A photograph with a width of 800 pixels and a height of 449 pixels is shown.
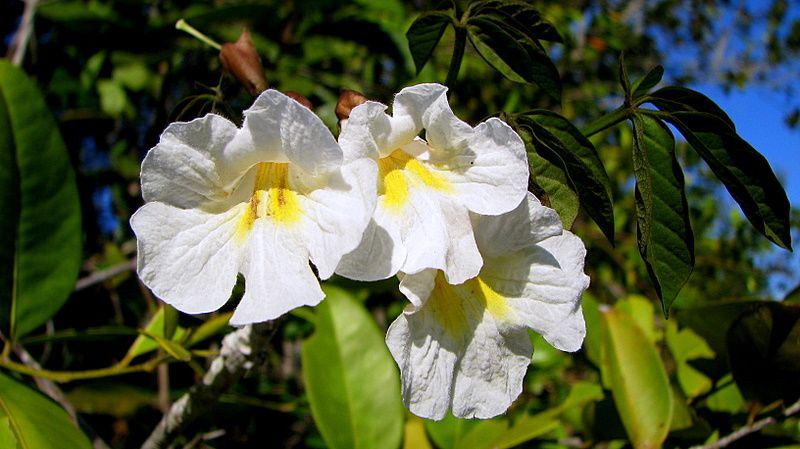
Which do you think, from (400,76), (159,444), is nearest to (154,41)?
(400,76)

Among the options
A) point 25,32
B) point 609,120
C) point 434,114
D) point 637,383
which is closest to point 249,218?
point 434,114

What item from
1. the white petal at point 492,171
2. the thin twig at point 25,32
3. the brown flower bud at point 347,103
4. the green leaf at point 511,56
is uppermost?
the green leaf at point 511,56

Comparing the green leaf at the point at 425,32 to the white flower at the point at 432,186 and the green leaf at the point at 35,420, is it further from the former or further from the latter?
the green leaf at the point at 35,420

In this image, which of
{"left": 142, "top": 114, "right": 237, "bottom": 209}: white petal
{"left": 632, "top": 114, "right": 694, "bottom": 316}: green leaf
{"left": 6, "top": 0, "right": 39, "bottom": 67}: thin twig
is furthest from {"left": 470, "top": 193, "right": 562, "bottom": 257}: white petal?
{"left": 6, "top": 0, "right": 39, "bottom": 67}: thin twig

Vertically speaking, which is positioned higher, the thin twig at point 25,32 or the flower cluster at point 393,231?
the flower cluster at point 393,231

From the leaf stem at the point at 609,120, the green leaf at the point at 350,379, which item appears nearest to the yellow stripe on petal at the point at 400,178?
the leaf stem at the point at 609,120

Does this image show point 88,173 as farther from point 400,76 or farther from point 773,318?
point 773,318

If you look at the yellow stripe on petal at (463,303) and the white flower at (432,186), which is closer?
the white flower at (432,186)

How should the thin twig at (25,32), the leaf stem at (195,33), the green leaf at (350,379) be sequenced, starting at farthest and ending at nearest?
the thin twig at (25,32)
the green leaf at (350,379)
the leaf stem at (195,33)
